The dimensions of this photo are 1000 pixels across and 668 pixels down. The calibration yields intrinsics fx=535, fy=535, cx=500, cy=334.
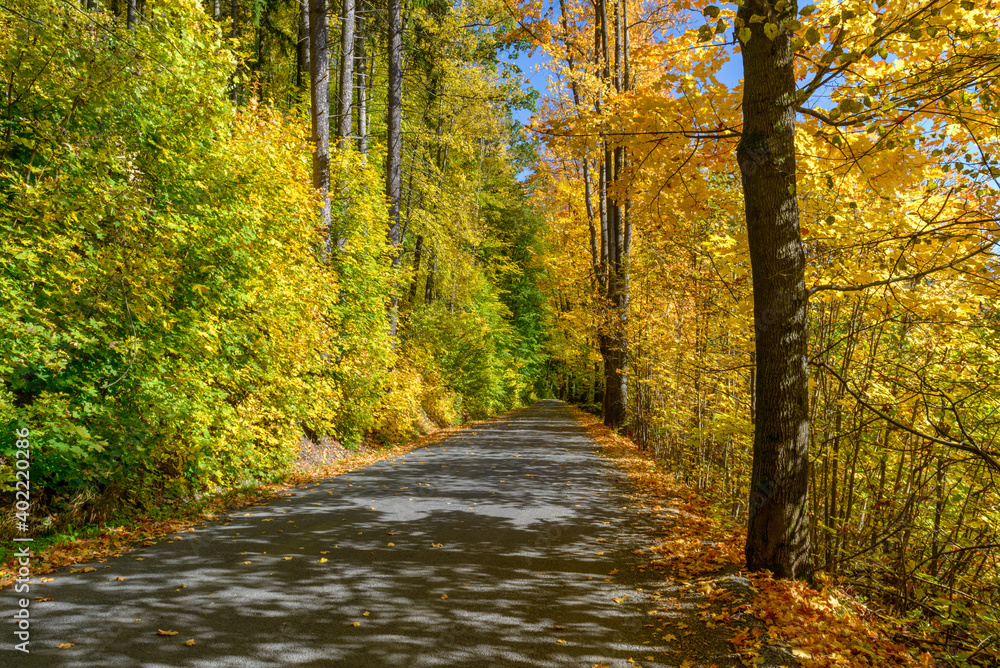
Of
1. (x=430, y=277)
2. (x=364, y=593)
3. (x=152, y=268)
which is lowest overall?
(x=364, y=593)

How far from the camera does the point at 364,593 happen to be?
161 inches

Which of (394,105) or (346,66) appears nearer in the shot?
(346,66)

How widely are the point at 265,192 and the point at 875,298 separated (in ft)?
24.9

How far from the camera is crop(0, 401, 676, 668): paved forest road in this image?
3219mm

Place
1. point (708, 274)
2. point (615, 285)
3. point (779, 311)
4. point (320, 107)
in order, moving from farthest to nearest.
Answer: point (615, 285)
point (320, 107)
point (708, 274)
point (779, 311)

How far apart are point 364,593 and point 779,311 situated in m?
3.93

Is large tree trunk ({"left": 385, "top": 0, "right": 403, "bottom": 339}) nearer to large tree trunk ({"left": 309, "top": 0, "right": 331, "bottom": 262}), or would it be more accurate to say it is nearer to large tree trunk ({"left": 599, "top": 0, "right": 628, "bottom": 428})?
large tree trunk ({"left": 309, "top": 0, "right": 331, "bottom": 262})

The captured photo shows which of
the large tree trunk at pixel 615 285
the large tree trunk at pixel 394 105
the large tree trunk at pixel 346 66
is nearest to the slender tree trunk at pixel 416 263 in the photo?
the large tree trunk at pixel 394 105

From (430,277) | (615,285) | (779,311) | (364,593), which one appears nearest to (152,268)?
(364,593)

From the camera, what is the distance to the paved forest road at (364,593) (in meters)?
3.22

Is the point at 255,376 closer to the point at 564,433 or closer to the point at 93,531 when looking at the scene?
the point at 93,531

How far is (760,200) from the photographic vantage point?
4.35m

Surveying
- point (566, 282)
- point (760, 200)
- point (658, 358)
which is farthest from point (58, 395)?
point (566, 282)

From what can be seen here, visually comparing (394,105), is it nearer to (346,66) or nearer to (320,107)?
(346,66)
